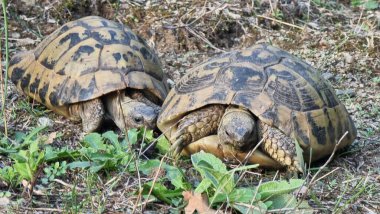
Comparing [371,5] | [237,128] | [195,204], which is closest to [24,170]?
[195,204]

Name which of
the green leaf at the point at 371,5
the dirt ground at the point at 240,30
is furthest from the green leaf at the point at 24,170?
the green leaf at the point at 371,5

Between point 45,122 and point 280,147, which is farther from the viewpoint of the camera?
point 45,122

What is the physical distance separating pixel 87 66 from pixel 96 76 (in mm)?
123

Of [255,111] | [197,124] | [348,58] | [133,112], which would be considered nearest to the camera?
[255,111]

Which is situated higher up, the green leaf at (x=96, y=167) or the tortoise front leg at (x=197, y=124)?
the green leaf at (x=96, y=167)

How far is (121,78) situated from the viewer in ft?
15.5

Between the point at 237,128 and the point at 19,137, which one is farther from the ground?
the point at 237,128

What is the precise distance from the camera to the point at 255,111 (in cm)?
400

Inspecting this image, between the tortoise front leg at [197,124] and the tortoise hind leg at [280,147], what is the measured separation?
0.30 m

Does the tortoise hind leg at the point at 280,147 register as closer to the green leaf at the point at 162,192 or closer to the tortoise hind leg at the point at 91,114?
the green leaf at the point at 162,192

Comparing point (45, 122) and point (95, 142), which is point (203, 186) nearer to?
point (95, 142)

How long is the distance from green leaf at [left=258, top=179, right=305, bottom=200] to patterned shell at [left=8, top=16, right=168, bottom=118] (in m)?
1.59

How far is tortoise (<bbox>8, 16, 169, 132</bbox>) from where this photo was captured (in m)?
4.68

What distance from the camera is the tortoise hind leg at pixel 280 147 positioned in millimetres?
3973
